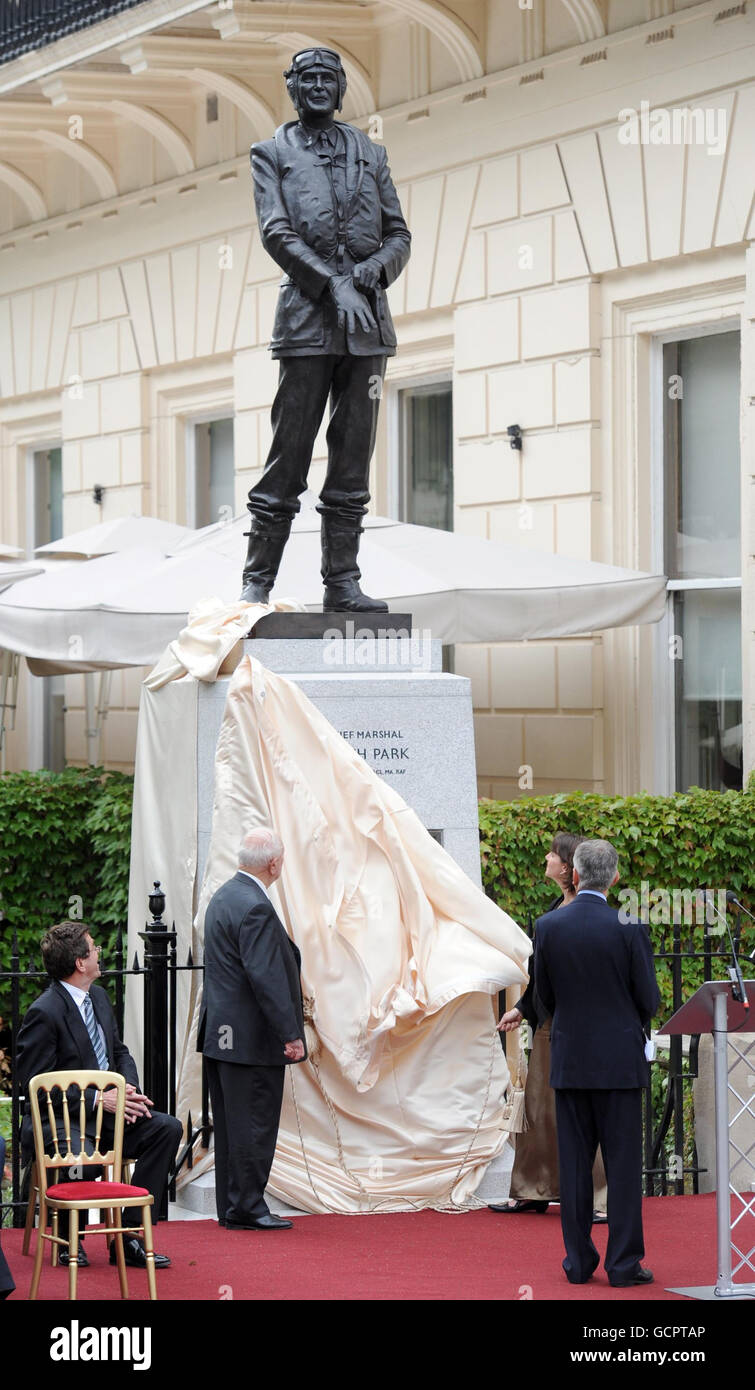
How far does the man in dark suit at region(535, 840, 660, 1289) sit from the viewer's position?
283 inches

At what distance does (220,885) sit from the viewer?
8.84 meters

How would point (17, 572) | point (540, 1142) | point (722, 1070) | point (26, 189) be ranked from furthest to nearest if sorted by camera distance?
point (26, 189) < point (17, 572) < point (540, 1142) < point (722, 1070)

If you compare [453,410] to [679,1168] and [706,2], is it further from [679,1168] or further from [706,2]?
[679,1168]

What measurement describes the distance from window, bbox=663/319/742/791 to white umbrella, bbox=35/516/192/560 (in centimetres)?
409

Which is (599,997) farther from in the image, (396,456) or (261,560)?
(396,456)

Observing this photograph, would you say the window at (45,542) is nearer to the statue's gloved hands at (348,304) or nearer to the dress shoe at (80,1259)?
the statue's gloved hands at (348,304)

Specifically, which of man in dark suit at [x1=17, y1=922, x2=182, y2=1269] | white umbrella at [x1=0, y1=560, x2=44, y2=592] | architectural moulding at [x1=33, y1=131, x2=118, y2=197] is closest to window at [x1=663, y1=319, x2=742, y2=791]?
white umbrella at [x1=0, y1=560, x2=44, y2=592]

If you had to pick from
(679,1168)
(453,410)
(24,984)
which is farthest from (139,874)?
(453,410)

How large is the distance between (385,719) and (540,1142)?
2.13 metres

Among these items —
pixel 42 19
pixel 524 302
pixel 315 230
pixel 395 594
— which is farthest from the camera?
pixel 42 19

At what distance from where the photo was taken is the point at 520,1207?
28.0ft

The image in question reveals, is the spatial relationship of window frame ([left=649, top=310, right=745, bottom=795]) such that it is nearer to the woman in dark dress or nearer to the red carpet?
the woman in dark dress

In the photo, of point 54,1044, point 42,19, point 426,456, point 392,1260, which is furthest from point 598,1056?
point 42,19
